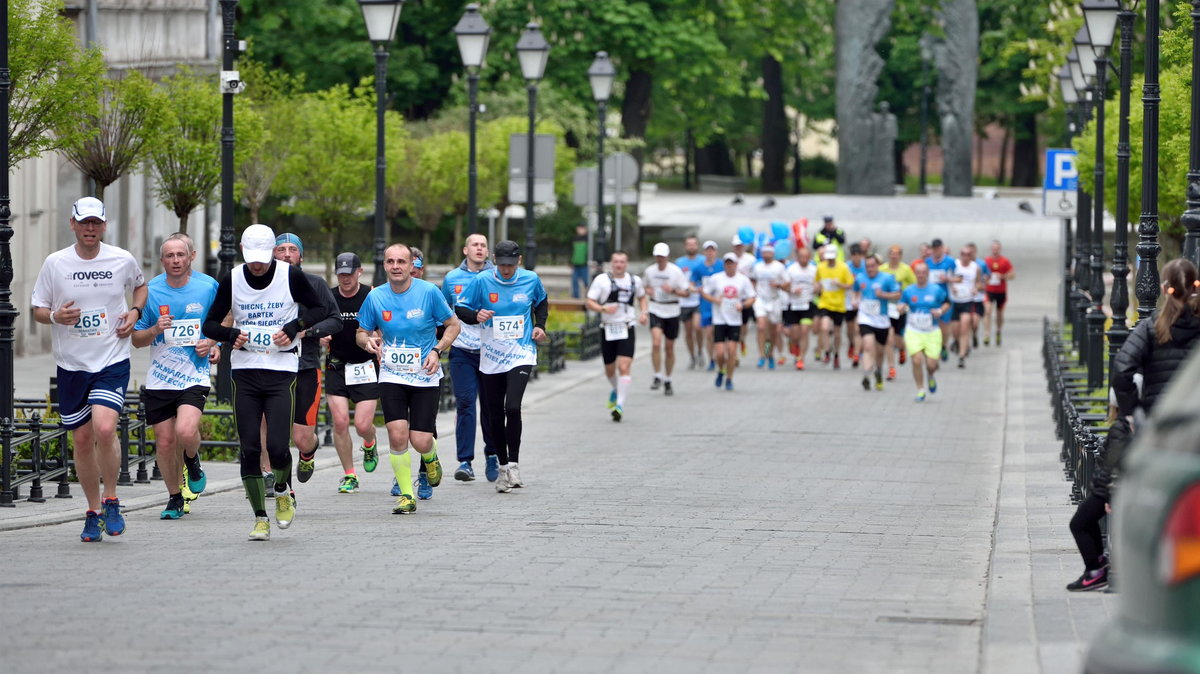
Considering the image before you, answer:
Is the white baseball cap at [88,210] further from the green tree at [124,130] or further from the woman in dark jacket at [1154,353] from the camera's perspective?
the green tree at [124,130]

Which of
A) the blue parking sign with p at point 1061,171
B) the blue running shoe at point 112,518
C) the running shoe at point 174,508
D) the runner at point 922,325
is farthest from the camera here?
the blue parking sign with p at point 1061,171

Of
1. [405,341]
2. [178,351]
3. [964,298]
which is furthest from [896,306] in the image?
[178,351]

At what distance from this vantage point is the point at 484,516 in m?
12.7

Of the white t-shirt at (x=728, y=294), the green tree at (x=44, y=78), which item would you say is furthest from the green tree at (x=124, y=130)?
the white t-shirt at (x=728, y=294)

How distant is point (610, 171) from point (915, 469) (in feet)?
65.3

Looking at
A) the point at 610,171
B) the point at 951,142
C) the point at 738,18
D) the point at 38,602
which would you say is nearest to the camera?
the point at 38,602

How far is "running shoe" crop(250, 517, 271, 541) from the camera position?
11.3 m

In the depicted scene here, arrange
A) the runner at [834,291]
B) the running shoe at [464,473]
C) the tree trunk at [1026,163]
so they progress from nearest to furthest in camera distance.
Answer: the running shoe at [464,473], the runner at [834,291], the tree trunk at [1026,163]

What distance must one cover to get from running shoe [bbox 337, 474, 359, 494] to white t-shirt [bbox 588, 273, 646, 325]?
6.82 meters

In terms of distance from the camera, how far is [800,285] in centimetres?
2852

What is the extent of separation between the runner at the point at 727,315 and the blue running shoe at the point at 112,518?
1396 cm

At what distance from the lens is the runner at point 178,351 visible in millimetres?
11914

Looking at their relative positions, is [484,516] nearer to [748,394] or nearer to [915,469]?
[915,469]

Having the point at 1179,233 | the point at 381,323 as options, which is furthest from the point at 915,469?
the point at 1179,233
